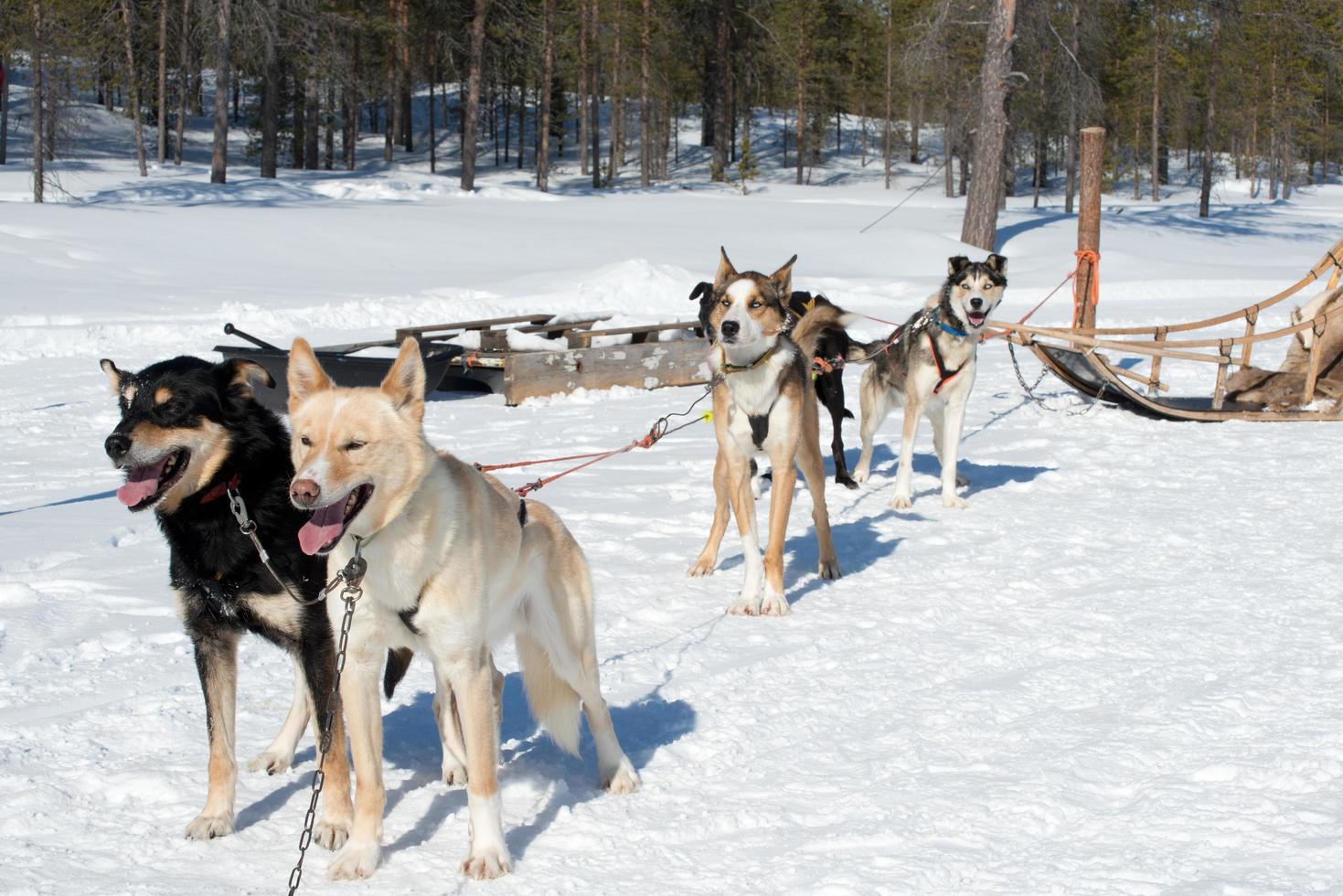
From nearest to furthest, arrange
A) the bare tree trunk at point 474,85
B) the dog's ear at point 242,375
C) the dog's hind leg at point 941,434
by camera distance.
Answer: the dog's ear at point 242,375 < the dog's hind leg at point 941,434 < the bare tree trunk at point 474,85

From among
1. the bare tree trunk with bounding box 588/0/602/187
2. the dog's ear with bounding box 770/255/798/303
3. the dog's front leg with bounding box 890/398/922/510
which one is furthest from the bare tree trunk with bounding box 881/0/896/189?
the dog's ear with bounding box 770/255/798/303

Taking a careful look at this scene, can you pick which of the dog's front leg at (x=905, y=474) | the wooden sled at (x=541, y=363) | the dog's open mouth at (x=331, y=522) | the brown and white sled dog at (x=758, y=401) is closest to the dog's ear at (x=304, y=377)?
the dog's open mouth at (x=331, y=522)

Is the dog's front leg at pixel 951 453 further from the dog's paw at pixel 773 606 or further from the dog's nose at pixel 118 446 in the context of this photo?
the dog's nose at pixel 118 446

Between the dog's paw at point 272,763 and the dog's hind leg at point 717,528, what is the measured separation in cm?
288

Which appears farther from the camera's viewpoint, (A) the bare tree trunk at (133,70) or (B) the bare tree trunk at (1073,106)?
(A) the bare tree trunk at (133,70)

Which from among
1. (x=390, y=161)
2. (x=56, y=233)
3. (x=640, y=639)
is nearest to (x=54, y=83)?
(x=56, y=233)

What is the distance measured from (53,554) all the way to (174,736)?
2416 mm

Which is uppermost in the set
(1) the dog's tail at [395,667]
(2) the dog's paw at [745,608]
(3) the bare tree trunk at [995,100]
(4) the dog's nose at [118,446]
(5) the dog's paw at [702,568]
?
(3) the bare tree trunk at [995,100]

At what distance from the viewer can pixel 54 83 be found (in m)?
28.7

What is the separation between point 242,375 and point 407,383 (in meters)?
0.77

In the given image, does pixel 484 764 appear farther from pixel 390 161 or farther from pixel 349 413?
pixel 390 161

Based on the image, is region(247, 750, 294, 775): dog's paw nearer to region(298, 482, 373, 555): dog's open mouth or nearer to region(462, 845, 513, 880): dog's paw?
region(462, 845, 513, 880): dog's paw

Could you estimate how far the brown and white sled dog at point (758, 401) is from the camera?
5.82 metres

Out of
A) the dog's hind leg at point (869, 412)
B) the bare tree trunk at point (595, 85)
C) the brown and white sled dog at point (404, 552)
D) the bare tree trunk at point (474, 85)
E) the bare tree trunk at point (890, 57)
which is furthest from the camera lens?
the bare tree trunk at point (890, 57)
